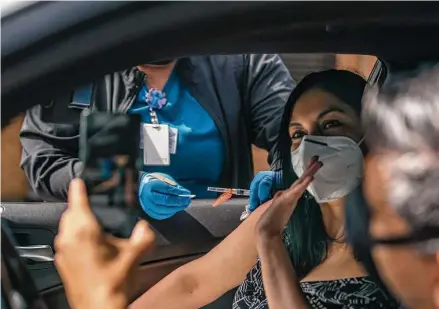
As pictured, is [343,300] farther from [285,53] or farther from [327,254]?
[285,53]

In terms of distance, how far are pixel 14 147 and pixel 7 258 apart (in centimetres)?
25

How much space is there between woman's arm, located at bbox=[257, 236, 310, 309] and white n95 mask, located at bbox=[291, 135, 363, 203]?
0.49 ft

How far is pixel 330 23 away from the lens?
1.58m

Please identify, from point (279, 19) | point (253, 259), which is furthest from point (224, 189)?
point (279, 19)

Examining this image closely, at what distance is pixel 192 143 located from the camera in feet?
5.79

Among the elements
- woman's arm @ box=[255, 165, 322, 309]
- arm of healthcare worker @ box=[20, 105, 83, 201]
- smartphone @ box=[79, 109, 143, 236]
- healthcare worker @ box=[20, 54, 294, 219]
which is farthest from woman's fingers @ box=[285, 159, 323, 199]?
arm of healthcare worker @ box=[20, 105, 83, 201]

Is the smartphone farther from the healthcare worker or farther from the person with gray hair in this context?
the person with gray hair

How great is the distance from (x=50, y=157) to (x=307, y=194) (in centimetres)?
59

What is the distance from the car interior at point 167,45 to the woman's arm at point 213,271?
0.02 m

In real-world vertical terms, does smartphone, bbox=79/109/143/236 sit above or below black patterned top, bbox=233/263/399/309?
above

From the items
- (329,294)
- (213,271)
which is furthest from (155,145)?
(329,294)

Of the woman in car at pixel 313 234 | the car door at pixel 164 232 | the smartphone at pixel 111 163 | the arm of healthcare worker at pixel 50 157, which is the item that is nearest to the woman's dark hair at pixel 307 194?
the woman in car at pixel 313 234

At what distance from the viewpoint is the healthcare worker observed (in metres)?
1.71

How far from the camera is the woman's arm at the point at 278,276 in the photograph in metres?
1.78
